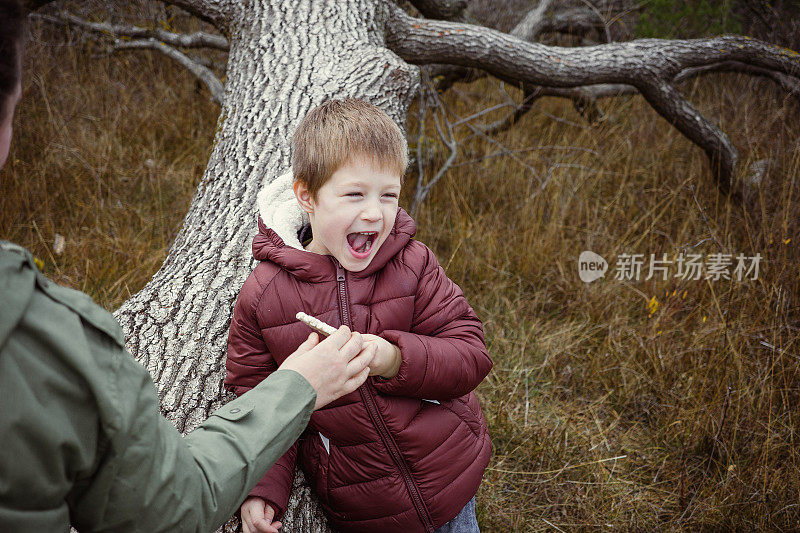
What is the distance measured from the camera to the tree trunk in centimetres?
194

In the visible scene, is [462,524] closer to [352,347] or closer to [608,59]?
[352,347]

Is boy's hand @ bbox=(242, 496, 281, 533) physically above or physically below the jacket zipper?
below

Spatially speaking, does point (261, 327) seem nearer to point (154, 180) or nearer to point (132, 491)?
point (132, 491)

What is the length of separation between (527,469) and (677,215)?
2479 mm

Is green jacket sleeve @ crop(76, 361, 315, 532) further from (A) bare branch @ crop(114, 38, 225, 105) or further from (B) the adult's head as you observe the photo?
(A) bare branch @ crop(114, 38, 225, 105)

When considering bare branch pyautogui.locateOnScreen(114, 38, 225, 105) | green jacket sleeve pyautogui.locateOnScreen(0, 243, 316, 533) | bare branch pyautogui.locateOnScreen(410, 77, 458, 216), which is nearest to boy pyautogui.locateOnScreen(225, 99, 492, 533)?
green jacket sleeve pyautogui.locateOnScreen(0, 243, 316, 533)

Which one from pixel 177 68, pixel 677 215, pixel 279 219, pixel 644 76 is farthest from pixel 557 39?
pixel 279 219

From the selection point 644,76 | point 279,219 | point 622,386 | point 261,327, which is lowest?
point 622,386

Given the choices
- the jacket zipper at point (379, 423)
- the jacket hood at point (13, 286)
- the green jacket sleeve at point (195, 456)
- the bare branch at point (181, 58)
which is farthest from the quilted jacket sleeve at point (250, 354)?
the bare branch at point (181, 58)

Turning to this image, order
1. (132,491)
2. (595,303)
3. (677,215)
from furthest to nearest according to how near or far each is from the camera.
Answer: (677,215), (595,303), (132,491)

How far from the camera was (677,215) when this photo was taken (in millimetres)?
4281

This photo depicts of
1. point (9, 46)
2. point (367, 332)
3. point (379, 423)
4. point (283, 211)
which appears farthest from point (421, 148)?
point (9, 46)

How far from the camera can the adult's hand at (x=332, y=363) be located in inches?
51.9
